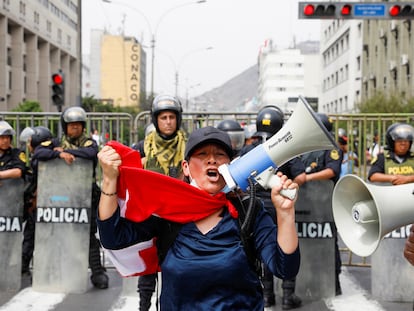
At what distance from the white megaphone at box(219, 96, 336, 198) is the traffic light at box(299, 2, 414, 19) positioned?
1289 cm

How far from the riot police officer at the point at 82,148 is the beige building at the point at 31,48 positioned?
41677 mm

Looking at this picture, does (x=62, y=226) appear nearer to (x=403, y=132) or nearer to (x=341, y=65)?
(x=403, y=132)

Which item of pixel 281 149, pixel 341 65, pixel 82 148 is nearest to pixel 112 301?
pixel 82 148

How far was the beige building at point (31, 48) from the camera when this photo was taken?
5216 cm

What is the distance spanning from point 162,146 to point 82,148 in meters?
1.59

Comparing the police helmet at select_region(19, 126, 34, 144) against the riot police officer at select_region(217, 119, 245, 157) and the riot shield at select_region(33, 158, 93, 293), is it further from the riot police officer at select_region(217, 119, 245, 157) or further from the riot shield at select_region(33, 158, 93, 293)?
the riot police officer at select_region(217, 119, 245, 157)

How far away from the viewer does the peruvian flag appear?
2.71 meters

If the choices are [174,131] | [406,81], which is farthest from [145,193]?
[406,81]

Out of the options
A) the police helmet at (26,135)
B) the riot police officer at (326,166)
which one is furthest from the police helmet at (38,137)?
the riot police officer at (326,166)

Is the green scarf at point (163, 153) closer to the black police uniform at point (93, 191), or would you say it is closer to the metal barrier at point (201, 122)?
the black police uniform at point (93, 191)

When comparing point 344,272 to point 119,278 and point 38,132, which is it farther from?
point 38,132

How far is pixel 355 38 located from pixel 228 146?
55.8m

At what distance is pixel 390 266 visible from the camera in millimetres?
6359

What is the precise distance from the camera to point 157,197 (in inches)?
110
